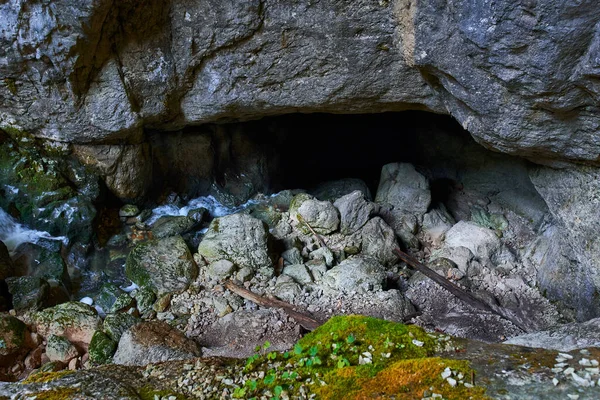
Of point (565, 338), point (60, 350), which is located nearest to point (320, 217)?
point (60, 350)

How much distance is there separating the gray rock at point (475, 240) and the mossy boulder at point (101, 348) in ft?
20.5

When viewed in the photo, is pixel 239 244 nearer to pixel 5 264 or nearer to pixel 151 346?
pixel 151 346

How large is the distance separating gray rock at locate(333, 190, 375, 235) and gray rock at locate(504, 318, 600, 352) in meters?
5.08

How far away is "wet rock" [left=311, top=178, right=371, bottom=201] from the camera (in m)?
10.8

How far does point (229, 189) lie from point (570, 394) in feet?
27.7

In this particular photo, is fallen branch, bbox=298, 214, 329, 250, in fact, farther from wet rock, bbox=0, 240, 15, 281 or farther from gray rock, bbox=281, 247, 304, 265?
wet rock, bbox=0, 240, 15, 281

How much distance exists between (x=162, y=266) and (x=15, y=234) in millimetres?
2581

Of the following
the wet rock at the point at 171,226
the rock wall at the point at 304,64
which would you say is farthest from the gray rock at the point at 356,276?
the wet rock at the point at 171,226

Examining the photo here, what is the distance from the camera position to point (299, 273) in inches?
308

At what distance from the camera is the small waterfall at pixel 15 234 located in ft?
24.9

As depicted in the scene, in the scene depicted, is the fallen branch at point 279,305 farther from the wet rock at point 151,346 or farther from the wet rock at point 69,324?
the wet rock at point 69,324

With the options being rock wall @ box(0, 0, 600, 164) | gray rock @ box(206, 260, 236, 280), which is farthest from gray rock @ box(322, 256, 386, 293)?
rock wall @ box(0, 0, 600, 164)

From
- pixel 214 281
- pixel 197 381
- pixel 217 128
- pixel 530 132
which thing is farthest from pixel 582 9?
pixel 217 128

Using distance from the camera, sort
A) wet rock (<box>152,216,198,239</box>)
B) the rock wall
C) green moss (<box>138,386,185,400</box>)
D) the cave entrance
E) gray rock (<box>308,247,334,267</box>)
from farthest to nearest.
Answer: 1. the cave entrance
2. wet rock (<box>152,216,198,239</box>)
3. gray rock (<box>308,247,334,267</box>)
4. the rock wall
5. green moss (<box>138,386,185,400</box>)
